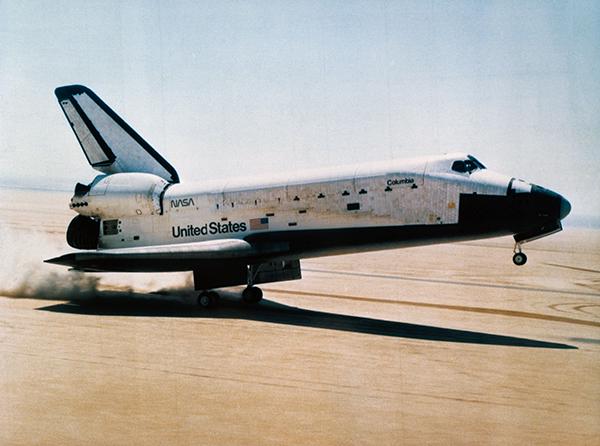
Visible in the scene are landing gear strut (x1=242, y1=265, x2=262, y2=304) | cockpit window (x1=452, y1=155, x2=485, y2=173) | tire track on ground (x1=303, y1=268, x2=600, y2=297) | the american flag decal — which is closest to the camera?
cockpit window (x1=452, y1=155, x2=485, y2=173)

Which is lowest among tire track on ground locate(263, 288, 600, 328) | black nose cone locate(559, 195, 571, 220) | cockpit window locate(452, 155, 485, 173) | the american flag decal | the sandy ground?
tire track on ground locate(263, 288, 600, 328)

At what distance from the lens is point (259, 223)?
15945mm

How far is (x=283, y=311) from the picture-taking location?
15.5 m

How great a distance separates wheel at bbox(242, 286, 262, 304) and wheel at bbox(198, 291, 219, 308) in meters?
0.76

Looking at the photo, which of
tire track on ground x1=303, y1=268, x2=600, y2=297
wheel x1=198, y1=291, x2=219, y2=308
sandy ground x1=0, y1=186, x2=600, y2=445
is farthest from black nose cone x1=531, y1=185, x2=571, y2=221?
tire track on ground x1=303, y1=268, x2=600, y2=297

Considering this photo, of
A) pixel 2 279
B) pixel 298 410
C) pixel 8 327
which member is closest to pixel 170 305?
pixel 8 327

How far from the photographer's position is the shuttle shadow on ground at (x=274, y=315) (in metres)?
12.1

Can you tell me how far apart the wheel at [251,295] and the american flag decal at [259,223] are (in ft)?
5.09

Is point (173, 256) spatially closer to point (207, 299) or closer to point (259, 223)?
point (207, 299)

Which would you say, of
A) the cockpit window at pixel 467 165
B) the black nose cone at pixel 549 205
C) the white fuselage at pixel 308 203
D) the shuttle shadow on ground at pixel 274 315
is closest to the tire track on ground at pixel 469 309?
the shuttle shadow on ground at pixel 274 315

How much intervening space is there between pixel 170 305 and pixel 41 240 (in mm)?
8821

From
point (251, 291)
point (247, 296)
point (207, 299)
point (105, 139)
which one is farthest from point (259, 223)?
point (105, 139)

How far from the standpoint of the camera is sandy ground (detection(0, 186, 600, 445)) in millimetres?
6949

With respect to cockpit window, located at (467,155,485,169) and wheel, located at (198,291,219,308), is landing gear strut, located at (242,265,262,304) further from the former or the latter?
cockpit window, located at (467,155,485,169)
